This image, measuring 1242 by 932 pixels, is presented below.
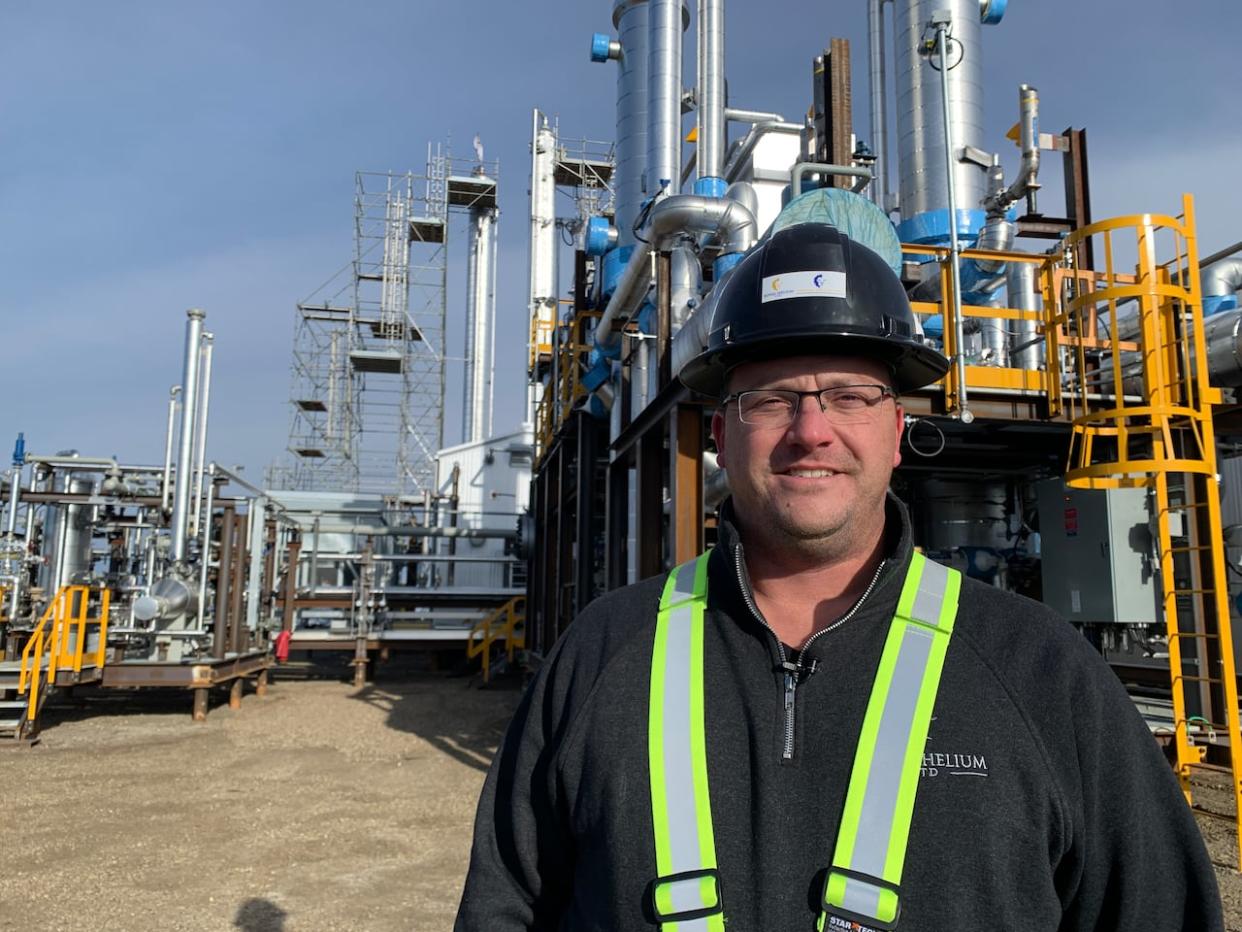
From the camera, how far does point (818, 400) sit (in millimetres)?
1690

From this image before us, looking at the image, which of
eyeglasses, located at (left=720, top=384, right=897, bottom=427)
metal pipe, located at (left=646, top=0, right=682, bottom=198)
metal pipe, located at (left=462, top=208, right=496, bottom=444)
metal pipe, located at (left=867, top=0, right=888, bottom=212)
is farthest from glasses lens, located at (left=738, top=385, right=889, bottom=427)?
metal pipe, located at (left=462, top=208, right=496, bottom=444)

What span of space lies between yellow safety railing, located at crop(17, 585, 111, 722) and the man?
10934mm

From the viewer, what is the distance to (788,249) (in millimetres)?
1870

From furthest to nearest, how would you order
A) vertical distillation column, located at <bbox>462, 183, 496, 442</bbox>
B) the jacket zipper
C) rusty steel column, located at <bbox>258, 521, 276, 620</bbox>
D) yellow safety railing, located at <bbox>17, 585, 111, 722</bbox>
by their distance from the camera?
vertical distillation column, located at <bbox>462, 183, 496, 442</bbox> < rusty steel column, located at <bbox>258, 521, 276, 620</bbox> < yellow safety railing, located at <bbox>17, 585, 111, 722</bbox> < the jacket zipper

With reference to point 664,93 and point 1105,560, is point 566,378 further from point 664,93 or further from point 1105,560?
point 1105,560

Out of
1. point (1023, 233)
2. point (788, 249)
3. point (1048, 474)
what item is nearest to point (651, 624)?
point (788, 249)

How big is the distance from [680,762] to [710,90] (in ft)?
31.3

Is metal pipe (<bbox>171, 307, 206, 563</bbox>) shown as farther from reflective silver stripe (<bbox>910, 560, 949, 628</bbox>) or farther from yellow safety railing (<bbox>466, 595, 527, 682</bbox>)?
reflective silver stripe (<bbox>910, 560, 949, 628</bbox>)

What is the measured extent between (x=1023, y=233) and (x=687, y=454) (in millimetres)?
5376

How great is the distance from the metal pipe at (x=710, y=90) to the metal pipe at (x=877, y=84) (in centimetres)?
258

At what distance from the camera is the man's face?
1623 mm

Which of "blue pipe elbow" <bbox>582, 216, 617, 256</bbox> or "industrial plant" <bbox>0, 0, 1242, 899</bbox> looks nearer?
"industrial plant" <bbox>0, 0, 1242, 899</bbox>

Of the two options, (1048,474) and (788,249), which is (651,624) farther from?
(1048,474)

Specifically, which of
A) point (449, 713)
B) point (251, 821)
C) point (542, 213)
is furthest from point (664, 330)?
point (542, 213)
